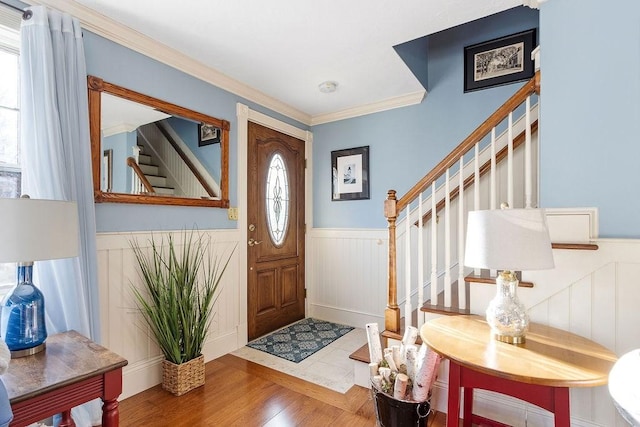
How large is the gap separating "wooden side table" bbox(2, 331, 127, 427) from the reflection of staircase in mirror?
3.73 ft

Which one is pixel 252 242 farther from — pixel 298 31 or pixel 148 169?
pixel 298 31

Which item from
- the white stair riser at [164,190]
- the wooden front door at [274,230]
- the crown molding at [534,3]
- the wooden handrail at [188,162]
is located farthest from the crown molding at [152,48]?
the crown molding at [534,3]

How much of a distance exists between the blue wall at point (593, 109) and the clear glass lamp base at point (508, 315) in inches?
23.0

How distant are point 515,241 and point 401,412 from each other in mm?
948

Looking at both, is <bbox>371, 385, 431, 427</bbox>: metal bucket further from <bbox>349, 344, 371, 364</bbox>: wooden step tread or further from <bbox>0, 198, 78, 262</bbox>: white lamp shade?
<bbox>0, 198, 78, 262</bbox>: white lamp shade

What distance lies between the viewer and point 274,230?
10.9 feet

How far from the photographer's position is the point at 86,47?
1.88 meters

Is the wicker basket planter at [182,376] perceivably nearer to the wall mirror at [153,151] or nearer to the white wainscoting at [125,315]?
the white wainscoting at [125,315]

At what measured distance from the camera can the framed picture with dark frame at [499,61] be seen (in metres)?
2.63

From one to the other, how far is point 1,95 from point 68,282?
104 cm

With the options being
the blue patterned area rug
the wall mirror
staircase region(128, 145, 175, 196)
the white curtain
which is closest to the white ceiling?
the white curtain

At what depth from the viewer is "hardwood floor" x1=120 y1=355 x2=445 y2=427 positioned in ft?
5.90

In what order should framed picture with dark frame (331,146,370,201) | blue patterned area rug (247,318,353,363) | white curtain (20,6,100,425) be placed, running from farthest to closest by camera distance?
1. framed picture with dark frame (331,146,370,201)
2. blue patterned area rug (247,318,353,363)
3. white curtain (20,6,100,425)

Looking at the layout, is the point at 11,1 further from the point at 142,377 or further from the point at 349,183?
the point at 349,183
